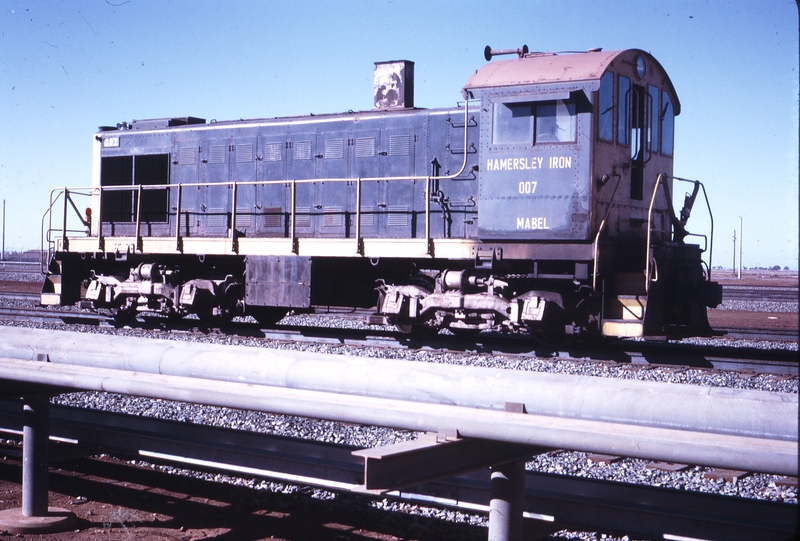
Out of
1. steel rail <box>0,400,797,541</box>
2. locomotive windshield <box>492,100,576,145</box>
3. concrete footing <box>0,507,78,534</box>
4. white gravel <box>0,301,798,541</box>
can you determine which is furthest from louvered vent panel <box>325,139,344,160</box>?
concrete footing <box>0,507,78,534</box>

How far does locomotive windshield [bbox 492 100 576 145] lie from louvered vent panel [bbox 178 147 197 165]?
615 cm

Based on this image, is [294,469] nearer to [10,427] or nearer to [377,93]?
[10,427]

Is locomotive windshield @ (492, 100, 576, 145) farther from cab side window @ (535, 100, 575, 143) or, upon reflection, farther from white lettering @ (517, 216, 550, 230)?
white lettering @ (517, 216, 550, 230)

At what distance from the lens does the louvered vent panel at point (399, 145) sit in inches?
454

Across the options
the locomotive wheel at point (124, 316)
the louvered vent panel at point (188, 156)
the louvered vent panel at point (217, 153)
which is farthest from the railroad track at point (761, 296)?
the locomotive wheel at point (124, 316)

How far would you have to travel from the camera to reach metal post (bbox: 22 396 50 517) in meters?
4.35

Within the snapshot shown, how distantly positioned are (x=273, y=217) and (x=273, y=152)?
107 cm

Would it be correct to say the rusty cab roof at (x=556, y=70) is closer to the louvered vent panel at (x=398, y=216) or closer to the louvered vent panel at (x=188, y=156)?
the louvered vent panel at (x=398, y=216)

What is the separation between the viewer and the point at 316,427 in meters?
6.43

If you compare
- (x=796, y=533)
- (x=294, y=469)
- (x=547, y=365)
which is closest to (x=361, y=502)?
(x=294, y=469)

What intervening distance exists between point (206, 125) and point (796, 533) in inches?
477

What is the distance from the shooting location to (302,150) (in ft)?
41.4

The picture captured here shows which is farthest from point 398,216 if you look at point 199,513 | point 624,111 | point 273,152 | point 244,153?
point 199,513

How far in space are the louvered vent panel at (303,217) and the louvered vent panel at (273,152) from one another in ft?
3.21
